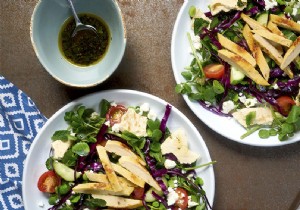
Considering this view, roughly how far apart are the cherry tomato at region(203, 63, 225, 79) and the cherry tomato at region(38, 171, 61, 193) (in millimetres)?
570

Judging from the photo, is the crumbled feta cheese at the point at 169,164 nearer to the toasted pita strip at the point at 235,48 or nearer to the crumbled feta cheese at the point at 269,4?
the toasted pita strip at the point at 235,48

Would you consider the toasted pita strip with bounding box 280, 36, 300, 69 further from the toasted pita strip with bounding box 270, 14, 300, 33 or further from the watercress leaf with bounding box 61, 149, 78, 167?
the watercress leaf with bounding box 61, 149, 78, 167

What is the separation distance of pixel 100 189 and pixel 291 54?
70cm

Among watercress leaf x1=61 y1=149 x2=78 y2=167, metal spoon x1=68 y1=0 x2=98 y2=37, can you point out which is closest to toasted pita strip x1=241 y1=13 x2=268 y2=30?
metal spoon x1=68 y1=0 x2=98 y2=37

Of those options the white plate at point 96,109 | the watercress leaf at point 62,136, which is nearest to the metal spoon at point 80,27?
the white plate at point 96,109

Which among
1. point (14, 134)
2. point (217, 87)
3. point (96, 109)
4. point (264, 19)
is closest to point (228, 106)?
point (217, 87)

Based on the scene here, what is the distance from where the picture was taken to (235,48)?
1573mm

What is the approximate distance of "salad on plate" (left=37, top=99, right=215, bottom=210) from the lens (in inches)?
61.1

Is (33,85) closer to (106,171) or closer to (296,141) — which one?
(106,171)

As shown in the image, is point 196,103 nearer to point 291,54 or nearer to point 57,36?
point 291,54

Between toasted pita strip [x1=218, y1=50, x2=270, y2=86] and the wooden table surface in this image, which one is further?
the wooden table surface

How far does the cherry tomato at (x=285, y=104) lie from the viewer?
63.2 inches

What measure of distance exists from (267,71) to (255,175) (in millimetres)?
360

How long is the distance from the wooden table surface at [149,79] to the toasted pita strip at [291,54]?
302mm
